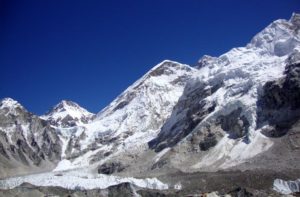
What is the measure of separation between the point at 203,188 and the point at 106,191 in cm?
3948

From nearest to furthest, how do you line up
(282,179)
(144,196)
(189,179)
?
(282,179) < (144,196) < (189,179)

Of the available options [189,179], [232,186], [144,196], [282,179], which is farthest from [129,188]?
[282,179]

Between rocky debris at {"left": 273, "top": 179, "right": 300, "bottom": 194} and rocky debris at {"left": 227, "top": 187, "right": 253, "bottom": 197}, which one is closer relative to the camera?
rocky debris at {"left": 227, "top": 187, "right": 253, "bottom": 197}

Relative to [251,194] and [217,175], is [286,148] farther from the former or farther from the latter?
[251,194]

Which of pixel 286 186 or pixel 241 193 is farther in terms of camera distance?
pixel 286 186

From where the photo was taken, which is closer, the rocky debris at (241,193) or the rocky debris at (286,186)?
the rocky debris at (241,193)

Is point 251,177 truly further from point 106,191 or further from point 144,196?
point 106,191

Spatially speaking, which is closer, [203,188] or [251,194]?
[251,194]

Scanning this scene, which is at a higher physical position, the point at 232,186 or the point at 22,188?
the point at 22,188

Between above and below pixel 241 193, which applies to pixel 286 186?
above

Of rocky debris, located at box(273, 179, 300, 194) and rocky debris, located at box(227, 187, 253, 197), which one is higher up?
rocky debris, located at box(273, 179, 300, 194)

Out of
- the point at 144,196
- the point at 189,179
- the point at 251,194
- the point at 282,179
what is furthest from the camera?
the point at 189,179

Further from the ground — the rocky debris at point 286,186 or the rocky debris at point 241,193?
the rocky debris at point 286,186

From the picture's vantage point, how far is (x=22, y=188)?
19338cm
